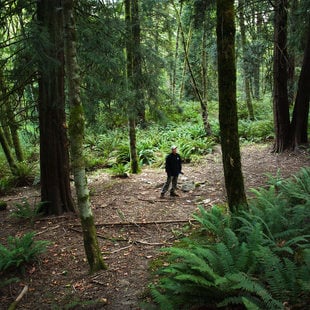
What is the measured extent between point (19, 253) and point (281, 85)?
9.80 metres

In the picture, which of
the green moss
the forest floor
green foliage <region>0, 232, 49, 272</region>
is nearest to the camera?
the forest floor

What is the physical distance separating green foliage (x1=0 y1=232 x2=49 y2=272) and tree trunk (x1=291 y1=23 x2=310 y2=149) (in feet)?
30.1

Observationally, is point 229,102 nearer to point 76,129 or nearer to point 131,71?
point 76,129

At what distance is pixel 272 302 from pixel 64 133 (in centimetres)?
600

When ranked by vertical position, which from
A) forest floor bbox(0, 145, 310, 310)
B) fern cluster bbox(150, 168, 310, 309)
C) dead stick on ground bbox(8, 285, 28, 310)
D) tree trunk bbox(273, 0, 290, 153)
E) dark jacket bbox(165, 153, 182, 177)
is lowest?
dead stick on ground bbox(8, 285, 28, 310)

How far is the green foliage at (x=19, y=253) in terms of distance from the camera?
17.2 feet

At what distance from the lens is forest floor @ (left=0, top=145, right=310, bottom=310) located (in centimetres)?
475

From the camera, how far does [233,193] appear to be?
5.16 m

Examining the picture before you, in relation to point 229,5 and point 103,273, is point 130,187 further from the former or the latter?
point 229,5

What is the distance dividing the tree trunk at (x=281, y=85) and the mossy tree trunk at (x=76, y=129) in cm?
782

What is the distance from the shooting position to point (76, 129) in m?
4.65

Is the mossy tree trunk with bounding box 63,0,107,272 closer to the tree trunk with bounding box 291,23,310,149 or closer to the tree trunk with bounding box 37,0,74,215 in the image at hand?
the tree trunk with bounding box 37,0,74,215

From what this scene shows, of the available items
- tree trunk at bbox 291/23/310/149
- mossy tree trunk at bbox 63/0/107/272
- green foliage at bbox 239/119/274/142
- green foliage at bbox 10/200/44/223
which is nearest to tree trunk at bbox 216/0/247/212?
mossy tree trunk at bbox 63/0/107/272

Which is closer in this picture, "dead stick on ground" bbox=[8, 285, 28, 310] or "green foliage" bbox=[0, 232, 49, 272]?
"dead stick on ground" bbox=[8, 285, 28, 310]
